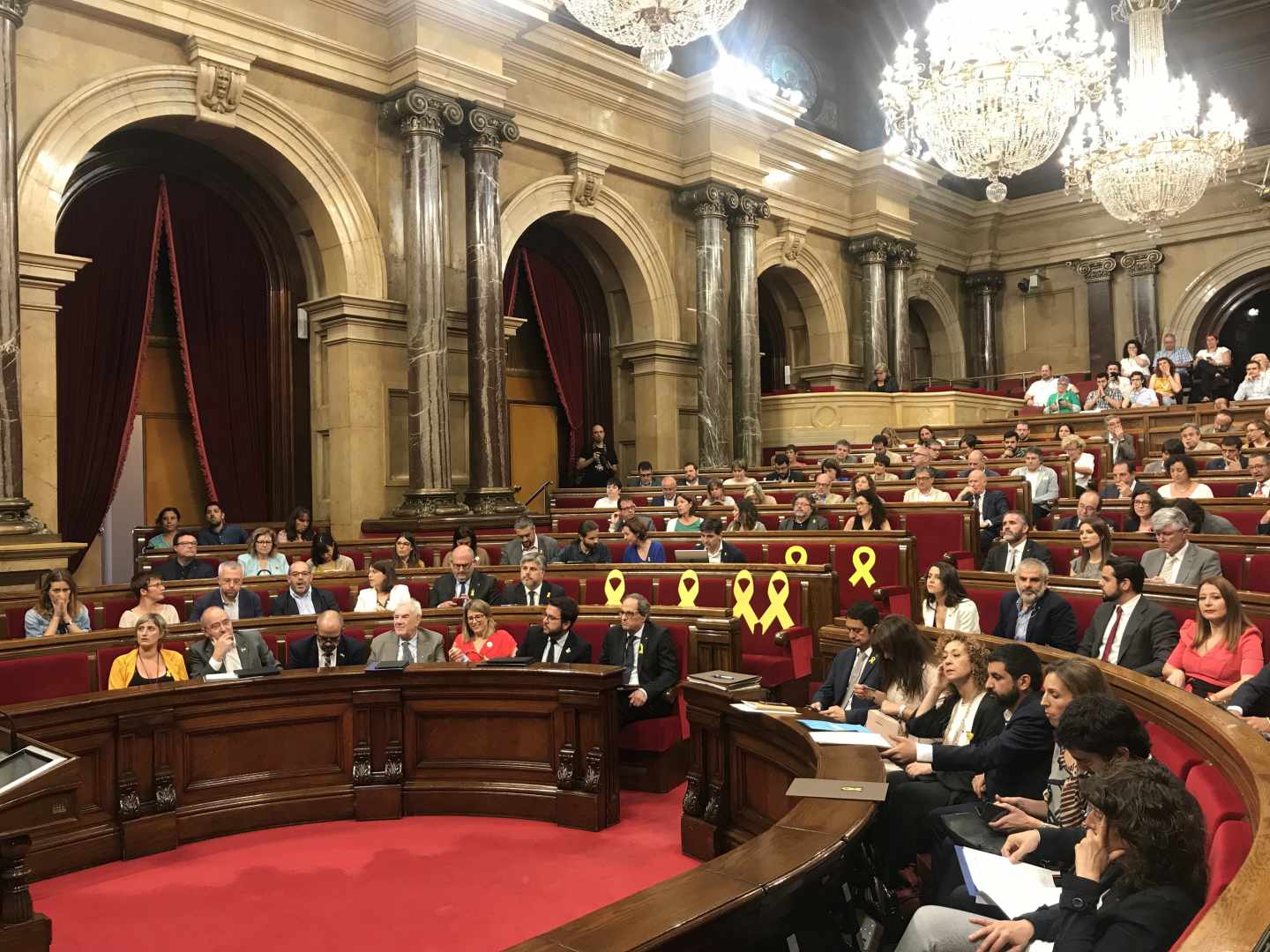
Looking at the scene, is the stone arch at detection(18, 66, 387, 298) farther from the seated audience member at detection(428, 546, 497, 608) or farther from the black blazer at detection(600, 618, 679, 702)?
the black blazer at detection(600, 618, 679, 702)

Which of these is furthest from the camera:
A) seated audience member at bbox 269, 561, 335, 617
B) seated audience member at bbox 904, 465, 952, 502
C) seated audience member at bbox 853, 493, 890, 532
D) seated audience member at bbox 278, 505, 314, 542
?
seated audience member at bbox 278, 505, 314, 542

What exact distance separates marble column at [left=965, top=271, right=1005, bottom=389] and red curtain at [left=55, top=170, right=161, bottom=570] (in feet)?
46.1

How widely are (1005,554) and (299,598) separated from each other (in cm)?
414

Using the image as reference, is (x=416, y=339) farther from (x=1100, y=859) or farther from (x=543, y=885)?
(x=1100, y=859)

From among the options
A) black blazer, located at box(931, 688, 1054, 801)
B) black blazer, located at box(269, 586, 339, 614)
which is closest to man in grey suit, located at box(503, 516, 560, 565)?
black blazer, located at box(269, 586, 339, 614)

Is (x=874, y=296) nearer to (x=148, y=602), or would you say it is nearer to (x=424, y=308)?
(x=424, y=308)

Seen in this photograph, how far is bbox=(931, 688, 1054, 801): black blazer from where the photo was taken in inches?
123

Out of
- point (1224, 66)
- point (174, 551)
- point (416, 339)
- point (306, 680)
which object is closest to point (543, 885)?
point (306, 680)

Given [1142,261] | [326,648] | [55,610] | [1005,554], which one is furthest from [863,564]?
[1142,261]

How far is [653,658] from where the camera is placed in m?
5.08

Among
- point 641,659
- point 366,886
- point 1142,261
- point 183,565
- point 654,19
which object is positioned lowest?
point 366,886

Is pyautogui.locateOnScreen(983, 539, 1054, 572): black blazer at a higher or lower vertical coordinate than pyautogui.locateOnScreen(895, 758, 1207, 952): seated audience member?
higher

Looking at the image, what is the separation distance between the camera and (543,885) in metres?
3.90

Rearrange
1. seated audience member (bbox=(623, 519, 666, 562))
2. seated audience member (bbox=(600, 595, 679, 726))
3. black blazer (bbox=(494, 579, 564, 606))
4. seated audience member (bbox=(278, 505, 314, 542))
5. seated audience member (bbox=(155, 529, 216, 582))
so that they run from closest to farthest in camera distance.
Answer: seated audience member (bbox=(600, 595, 679, 726)), black blazer (bbox=(494, 579, 564, 606)), seated audience member (bbox=(155, 529, 216, 582)), seated audience member (bbox=(623, 519, 666, 562)), seated audience member (bbox=(278, 505, 314, 542))
